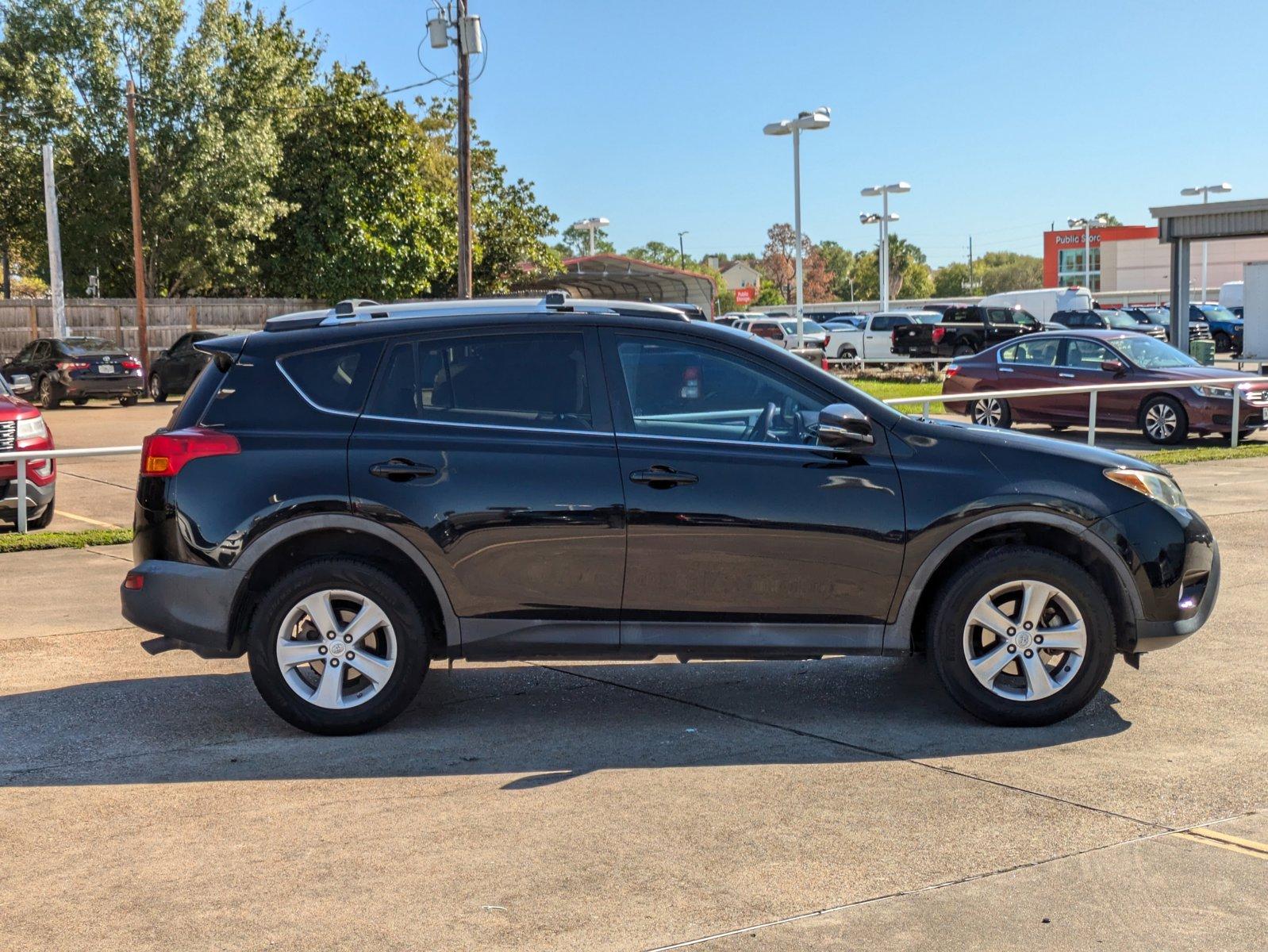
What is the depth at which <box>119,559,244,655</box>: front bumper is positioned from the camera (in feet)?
18.4

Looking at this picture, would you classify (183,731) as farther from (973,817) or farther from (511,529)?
(973,817)

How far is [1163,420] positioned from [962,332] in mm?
20092

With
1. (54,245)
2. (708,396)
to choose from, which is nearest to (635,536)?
(708,396)

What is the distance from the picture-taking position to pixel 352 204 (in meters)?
37.2

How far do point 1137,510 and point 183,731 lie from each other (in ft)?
13.3

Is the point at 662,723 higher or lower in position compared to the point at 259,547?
lower

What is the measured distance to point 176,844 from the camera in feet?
14.8

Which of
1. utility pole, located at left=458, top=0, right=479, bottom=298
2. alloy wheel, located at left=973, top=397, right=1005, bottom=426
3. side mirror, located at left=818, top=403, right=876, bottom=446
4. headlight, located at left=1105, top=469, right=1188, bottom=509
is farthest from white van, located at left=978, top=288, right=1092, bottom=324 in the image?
side mirror, located at left=818, top=403, right=876, bottom=446

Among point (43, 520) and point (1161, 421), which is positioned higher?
point (1161, 421)

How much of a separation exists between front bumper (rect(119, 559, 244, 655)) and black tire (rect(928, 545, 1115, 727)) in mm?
2855

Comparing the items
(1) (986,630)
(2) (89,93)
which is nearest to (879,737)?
(1) (986,630)

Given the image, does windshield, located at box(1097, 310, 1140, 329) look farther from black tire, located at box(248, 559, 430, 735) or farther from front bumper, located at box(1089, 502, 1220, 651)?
black tire, located at box(248, 559, 430, 735)

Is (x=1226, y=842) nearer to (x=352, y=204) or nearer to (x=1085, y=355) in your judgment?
(x=1085, y=355)

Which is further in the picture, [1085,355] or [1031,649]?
[1085,355]
